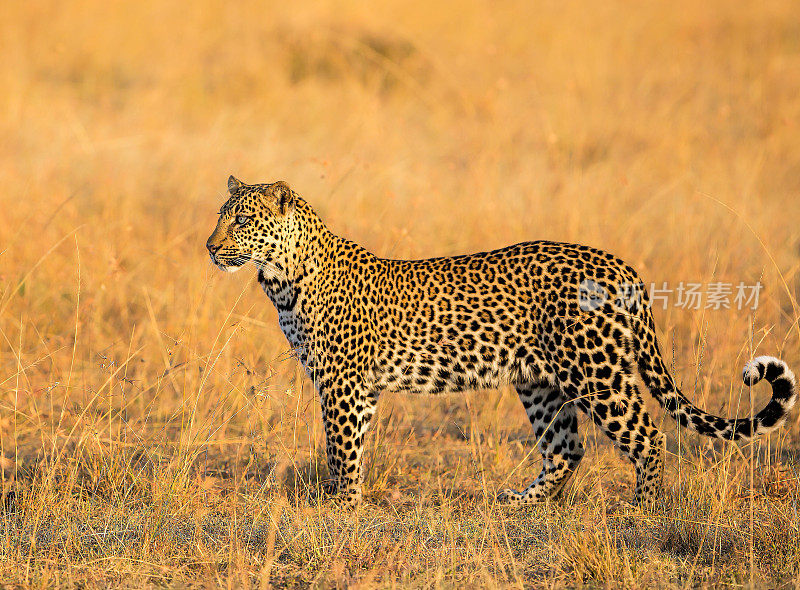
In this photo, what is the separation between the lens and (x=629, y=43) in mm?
18938

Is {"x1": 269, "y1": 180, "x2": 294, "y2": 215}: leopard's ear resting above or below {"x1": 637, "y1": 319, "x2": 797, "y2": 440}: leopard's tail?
above

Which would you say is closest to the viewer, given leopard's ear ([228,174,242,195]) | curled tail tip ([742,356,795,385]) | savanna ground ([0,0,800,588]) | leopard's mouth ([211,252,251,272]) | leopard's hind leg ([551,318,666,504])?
savanna ground ([0,0,800,588])

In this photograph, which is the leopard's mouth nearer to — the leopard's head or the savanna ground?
A: the leopard's head

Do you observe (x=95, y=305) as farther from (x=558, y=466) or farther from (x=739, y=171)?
(x=739, y=171)

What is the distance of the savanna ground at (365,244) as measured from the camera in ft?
17.9

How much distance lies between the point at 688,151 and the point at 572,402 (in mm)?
8443

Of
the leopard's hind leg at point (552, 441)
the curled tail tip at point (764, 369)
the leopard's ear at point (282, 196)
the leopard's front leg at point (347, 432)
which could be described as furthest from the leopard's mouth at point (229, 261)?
the curled tail tip at point (764, 369)

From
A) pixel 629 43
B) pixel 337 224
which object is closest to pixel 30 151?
pixel 337 224

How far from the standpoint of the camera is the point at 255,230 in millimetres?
6422

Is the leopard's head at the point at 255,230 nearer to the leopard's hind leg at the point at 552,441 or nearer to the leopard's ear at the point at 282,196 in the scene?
the leopard's ear at the point at 282,196

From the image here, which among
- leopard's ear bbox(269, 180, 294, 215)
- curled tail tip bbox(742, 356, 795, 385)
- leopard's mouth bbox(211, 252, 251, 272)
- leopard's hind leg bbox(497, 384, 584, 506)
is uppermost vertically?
leopard's ear bbox(269, 180, 294, 215)

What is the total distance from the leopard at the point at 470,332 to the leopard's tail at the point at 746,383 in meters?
0.01

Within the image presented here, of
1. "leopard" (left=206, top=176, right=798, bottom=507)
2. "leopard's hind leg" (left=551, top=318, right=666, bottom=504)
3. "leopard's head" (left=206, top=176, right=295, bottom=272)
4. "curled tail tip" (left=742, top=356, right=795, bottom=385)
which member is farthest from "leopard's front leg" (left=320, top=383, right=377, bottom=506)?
"curled tail tip" (left=742, top=356, right=795, bottom=385)

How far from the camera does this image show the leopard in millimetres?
6129
